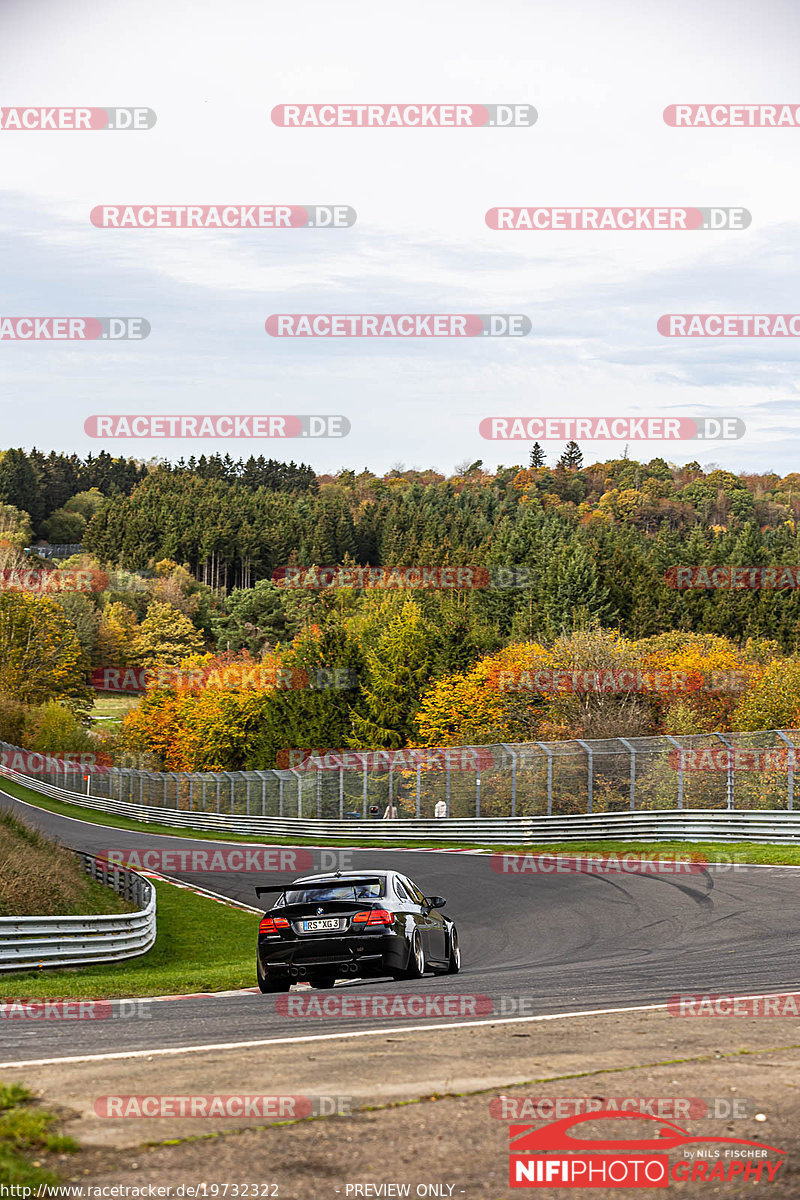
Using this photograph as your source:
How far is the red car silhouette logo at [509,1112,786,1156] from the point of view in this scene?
204 inches

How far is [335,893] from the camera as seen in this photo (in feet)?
42.7

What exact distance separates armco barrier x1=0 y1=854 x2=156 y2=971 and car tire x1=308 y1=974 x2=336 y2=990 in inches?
193

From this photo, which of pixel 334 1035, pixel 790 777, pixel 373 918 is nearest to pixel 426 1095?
pixel 334 1035

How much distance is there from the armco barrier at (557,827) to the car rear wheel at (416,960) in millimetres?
16410

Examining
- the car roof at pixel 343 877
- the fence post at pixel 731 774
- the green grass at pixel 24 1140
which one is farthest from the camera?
the fence post at pixel 731 774

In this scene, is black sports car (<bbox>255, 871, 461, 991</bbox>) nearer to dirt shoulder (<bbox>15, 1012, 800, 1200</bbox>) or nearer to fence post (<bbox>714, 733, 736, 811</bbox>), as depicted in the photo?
dirt shoulder (<bbox>15, 1012, 800, 1200</bbox>)

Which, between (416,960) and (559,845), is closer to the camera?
(416,960)

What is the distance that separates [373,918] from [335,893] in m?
0.60

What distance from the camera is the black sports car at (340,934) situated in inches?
493

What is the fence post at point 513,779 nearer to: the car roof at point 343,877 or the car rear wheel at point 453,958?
the car rear wheel at point 453,958

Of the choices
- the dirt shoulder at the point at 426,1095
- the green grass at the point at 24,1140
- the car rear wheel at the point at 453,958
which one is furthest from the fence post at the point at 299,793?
the green grass at the point at 24,1140

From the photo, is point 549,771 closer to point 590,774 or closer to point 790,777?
point 590,774

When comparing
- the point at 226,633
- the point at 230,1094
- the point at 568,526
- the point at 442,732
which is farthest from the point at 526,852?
the point at 226,633

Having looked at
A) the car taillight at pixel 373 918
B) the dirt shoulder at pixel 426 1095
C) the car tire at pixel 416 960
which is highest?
the dirt shoulder at pixel 426 1095
